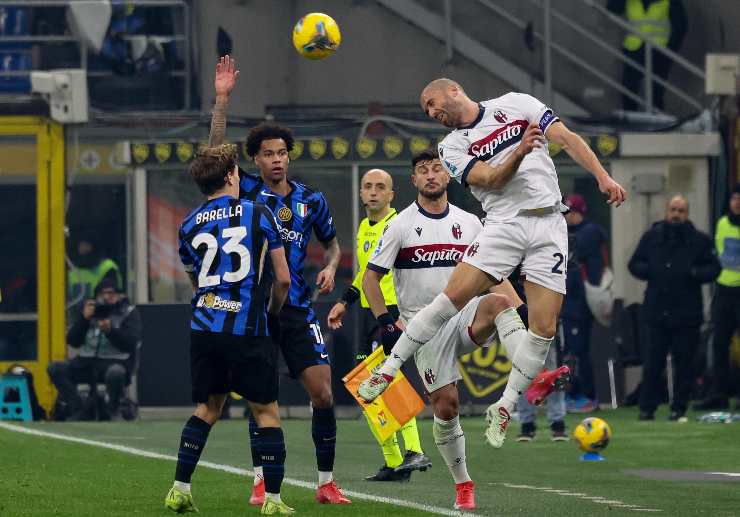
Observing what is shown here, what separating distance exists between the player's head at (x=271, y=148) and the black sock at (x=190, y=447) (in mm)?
1852

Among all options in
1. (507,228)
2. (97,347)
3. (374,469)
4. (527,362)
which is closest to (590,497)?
(527,362)

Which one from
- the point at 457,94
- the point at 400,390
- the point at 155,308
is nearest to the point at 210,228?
the point at 457,94

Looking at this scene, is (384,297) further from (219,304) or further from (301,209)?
(219,304)

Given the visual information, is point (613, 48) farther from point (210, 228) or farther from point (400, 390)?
point (210, 228)

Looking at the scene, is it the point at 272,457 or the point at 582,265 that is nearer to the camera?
the point at 272,457

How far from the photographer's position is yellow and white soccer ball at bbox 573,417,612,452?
1467cm

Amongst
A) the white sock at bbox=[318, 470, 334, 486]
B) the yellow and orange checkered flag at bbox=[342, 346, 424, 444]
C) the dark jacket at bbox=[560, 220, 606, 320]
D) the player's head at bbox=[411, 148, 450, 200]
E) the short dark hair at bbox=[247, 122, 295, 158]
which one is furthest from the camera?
the dark jacket at bbox=[560, 220, 606, 320]

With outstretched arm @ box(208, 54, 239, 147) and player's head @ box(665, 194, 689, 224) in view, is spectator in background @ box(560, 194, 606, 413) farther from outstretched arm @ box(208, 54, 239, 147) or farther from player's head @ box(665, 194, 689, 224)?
outstretched arm @ box(208, 54, 239, 147)

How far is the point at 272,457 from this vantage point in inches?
403

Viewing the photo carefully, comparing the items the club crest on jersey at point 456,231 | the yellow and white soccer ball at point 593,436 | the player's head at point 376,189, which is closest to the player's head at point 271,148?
the club crest on jersey at point 456,231

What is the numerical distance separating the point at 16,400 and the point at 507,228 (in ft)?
36.5

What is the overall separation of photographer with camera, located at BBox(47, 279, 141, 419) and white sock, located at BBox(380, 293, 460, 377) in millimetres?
9980

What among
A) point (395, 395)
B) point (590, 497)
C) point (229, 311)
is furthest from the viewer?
point (395, 395)

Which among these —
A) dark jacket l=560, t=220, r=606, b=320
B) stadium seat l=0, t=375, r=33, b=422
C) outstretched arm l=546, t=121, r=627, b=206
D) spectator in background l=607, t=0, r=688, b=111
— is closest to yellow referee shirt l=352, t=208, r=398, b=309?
outstretched arm l=546, t=121, r=627, b=206
